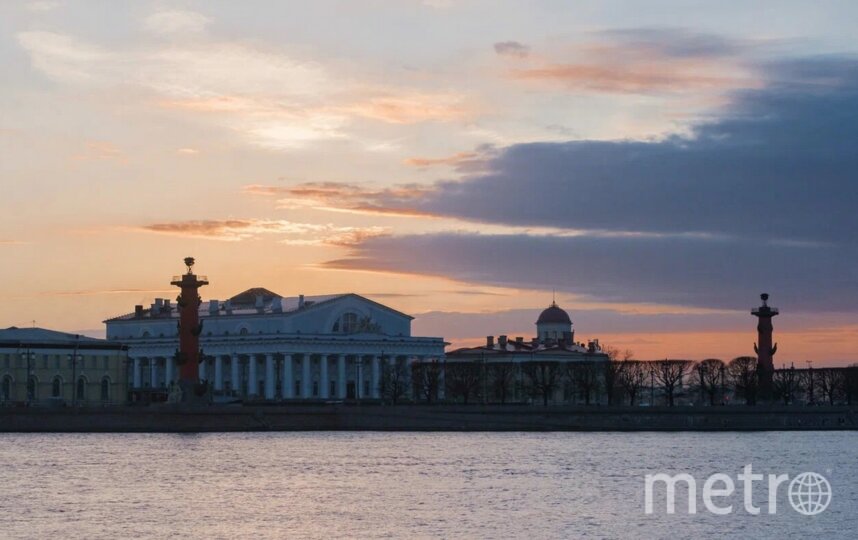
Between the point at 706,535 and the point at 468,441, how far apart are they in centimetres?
4493

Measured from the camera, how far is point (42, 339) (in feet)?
397

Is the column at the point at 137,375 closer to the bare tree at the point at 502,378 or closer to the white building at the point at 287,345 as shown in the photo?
the white building at the point at 287,345

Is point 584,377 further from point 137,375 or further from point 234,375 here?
point 137,375

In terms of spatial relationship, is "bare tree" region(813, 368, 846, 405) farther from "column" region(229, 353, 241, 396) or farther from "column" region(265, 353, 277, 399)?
"column" region(229, 353, 241, 396)

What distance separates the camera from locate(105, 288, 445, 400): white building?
143875 millimetres

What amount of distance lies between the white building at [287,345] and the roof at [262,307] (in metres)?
0.08

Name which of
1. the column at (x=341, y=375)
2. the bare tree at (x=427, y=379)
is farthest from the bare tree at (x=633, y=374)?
the column at (x=341, y=375)

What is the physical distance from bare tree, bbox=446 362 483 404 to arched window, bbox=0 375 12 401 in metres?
31.3

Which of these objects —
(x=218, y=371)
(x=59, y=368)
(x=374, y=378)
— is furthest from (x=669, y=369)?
(x=59, y=368)

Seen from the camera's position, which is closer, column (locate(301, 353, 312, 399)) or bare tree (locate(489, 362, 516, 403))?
bare tree (locate(489, 362, 516, 403))

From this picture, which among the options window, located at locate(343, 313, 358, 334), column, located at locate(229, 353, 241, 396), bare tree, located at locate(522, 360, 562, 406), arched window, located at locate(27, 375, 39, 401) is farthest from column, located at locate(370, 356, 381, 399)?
arched window, located at locate(27, 375, 39, 401)

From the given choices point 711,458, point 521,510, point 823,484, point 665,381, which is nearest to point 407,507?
point 521,510

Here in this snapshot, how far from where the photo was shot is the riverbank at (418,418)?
307 ft

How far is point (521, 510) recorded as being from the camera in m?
49.8
